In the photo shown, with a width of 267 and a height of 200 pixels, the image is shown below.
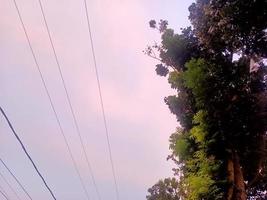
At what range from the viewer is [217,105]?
13.5 m

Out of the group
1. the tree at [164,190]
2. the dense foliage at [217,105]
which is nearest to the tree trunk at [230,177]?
the dense foliage at [217,105]

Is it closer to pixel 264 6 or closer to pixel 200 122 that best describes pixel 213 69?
pixel 200 122

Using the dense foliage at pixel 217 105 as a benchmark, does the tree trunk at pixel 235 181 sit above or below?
below

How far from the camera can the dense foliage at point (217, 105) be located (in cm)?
A: 1261

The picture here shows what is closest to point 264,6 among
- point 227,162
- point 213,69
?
point 213,69

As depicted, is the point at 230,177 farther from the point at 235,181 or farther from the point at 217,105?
the point at 217,105

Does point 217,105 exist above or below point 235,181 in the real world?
above

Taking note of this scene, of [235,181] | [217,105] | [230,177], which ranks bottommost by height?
[235,181]

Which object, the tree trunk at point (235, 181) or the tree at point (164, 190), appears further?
the tree at point (164, 190)

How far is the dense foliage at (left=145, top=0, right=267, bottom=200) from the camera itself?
1261cm

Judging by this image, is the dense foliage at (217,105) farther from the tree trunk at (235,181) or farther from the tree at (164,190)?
the tree at (164,190)

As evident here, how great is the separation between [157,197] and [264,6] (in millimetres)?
22301

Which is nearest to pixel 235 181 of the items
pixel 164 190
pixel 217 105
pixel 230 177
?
pixel 230 177

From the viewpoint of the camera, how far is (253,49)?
12.2 m
